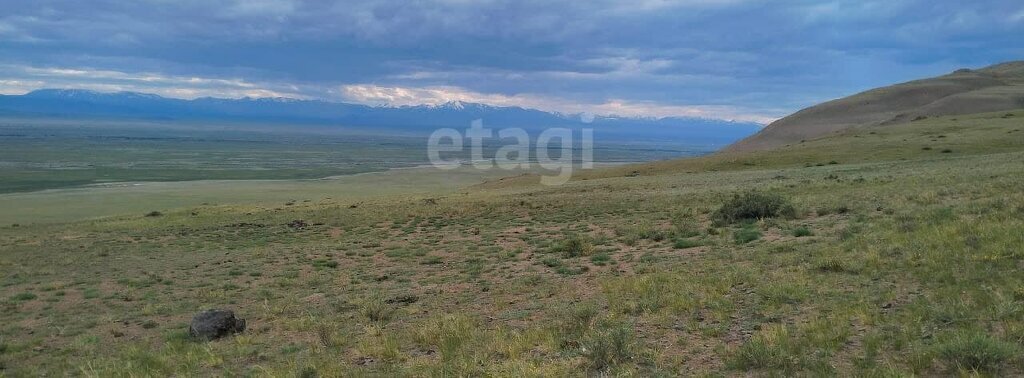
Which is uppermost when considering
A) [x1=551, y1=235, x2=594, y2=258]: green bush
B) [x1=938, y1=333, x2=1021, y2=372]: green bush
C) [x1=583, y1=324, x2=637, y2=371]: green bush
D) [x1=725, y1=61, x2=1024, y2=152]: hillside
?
[x1=725, y1=61, x2=1024, y2=152]: hillside

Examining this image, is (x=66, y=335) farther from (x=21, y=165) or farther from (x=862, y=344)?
(x=21, y=165)

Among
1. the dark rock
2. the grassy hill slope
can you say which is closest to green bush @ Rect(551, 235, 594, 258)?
the grassy hill slope

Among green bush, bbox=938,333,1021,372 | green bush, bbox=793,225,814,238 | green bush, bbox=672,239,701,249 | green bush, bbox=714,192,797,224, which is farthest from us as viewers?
green bush, bbox=714,192,797,224

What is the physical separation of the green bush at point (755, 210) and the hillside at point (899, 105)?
77997 millimetres

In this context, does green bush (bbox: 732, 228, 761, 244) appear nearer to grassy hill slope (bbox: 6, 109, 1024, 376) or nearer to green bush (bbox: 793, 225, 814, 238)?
grassy hill slope (bbox: 6, 109, 1024, 376)

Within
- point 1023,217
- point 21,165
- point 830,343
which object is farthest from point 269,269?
point 21,165

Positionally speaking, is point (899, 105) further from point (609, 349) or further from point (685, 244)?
point (609, 349)

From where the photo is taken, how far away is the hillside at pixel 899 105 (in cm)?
8806

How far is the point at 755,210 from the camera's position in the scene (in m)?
17.4

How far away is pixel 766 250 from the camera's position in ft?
39.8

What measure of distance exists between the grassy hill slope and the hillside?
7929 centimetres

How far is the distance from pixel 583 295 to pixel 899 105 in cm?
11915

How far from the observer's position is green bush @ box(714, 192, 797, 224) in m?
17.1

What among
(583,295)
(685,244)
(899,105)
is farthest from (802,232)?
(899,105)
